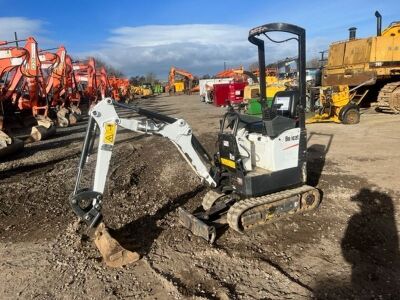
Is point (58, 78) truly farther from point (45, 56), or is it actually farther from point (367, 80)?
point (367, 80)

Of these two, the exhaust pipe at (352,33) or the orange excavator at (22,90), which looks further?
the exhaust pipe at (352,33)

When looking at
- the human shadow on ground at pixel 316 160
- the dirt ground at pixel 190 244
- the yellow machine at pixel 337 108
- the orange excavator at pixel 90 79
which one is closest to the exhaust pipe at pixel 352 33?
the yellow machine at pixel 337 108

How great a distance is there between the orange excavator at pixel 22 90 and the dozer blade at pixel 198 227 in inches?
390

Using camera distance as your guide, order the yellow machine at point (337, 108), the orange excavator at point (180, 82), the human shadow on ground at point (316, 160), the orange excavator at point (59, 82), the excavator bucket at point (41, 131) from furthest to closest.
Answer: the orange excavator at point (180, 82)
the orange excavator at point (59, 82)
the yellow machine at point (337, 108)
the excavator bucket at point (41, 131)
the human shadow on ground at point (316, 160)

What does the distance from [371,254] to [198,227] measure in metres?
2.02

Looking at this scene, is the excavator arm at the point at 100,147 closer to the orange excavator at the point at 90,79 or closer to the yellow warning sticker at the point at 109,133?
the yellow warning sticker at the point at 109,133

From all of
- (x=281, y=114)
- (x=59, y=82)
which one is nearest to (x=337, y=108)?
(x=281, y=114)

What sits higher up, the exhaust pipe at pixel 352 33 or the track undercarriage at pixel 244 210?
the exhaust pipe at pixel 352 33

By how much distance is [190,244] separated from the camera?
15.8ft

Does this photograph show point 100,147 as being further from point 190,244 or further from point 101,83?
point 101,83

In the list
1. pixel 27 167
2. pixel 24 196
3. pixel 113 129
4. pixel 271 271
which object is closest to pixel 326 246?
pixel 271 271

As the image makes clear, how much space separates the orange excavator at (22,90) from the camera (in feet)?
49.3

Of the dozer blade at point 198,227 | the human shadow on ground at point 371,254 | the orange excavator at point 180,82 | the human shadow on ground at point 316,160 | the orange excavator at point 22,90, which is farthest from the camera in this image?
the orange excavator at point 180,82

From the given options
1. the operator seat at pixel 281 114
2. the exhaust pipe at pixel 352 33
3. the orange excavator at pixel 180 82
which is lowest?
the orange excavator at pixel 180 82
